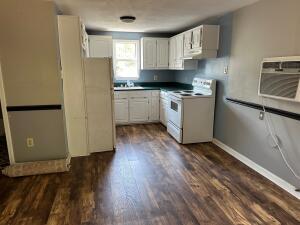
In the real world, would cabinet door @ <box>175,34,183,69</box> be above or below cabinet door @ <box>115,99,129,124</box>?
above

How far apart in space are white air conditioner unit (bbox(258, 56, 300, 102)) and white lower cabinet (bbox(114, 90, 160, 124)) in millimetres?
2885

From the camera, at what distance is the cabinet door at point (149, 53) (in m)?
5.32

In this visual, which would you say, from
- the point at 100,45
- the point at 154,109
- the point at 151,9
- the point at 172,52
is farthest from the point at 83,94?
the point at 172,52

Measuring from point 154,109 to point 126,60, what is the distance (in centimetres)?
155

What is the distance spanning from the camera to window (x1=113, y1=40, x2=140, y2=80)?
558cm

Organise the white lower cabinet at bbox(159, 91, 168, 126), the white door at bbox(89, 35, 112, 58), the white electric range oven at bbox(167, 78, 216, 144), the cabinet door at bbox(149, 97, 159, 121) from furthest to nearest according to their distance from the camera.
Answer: the cabinet door at bbox(149, 97, 159, 121) < the white door at bbox(89, 35, 112, 58) < the white lower cabinet at bbox(159, 91, 168, 126) < the white electric range oven at bbox(167, 78, 216, 144)

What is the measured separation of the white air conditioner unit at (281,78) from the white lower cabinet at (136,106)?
9.46 ft

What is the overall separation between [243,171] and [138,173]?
145 cm

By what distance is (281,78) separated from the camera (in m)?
2.36

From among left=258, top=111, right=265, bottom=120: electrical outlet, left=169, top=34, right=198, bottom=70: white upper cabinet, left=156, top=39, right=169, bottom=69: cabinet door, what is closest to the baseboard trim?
left=258, top=111, right=265, bottom=120: electrical outlet

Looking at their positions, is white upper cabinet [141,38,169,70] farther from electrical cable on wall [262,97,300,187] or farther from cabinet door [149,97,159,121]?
electrical cable on wall [262,97,300,187]

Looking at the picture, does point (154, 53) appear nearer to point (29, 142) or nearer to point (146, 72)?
point (146, 72)

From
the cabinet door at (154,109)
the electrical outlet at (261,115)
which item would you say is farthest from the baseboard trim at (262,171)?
the cabinet door at (154,109)

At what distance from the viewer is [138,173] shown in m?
2.91
